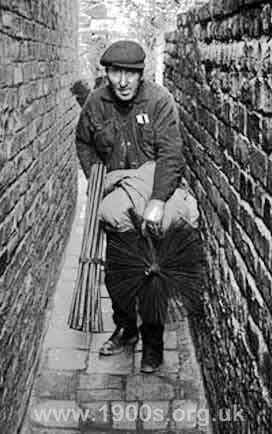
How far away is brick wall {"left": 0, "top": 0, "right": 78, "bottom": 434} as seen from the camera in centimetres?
308

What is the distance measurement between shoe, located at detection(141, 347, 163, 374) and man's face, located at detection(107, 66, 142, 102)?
155 cm

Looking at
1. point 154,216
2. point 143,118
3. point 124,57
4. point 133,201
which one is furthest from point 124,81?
point 154,216

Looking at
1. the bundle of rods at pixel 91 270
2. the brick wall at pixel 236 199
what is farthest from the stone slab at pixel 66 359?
the brick wall at pixel 236 199

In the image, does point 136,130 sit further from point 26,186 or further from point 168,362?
point 168,362

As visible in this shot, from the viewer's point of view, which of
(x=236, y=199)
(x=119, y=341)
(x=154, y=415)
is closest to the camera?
(x=236, y=199)

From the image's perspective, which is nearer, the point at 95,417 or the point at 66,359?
the point at 95,417

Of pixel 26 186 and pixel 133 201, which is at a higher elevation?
pixel 26 186

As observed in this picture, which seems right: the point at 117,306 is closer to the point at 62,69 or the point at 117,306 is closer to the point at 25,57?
the point at 25,57

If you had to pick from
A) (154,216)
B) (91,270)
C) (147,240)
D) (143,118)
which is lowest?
(91,270)

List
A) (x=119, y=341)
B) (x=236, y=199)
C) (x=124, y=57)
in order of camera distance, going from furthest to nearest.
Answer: (x=119, y=341), (x=124, y=57), (x=236, y=199)

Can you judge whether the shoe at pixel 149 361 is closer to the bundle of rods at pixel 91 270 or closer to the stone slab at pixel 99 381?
the stone slab at pixel 99 381

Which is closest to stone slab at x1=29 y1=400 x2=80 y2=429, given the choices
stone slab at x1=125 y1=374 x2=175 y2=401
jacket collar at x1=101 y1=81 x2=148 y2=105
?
stone slab at x1=125 y1=374 x2=175 y2=401

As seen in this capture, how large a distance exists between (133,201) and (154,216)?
16 centimetres

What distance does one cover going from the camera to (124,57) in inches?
157
